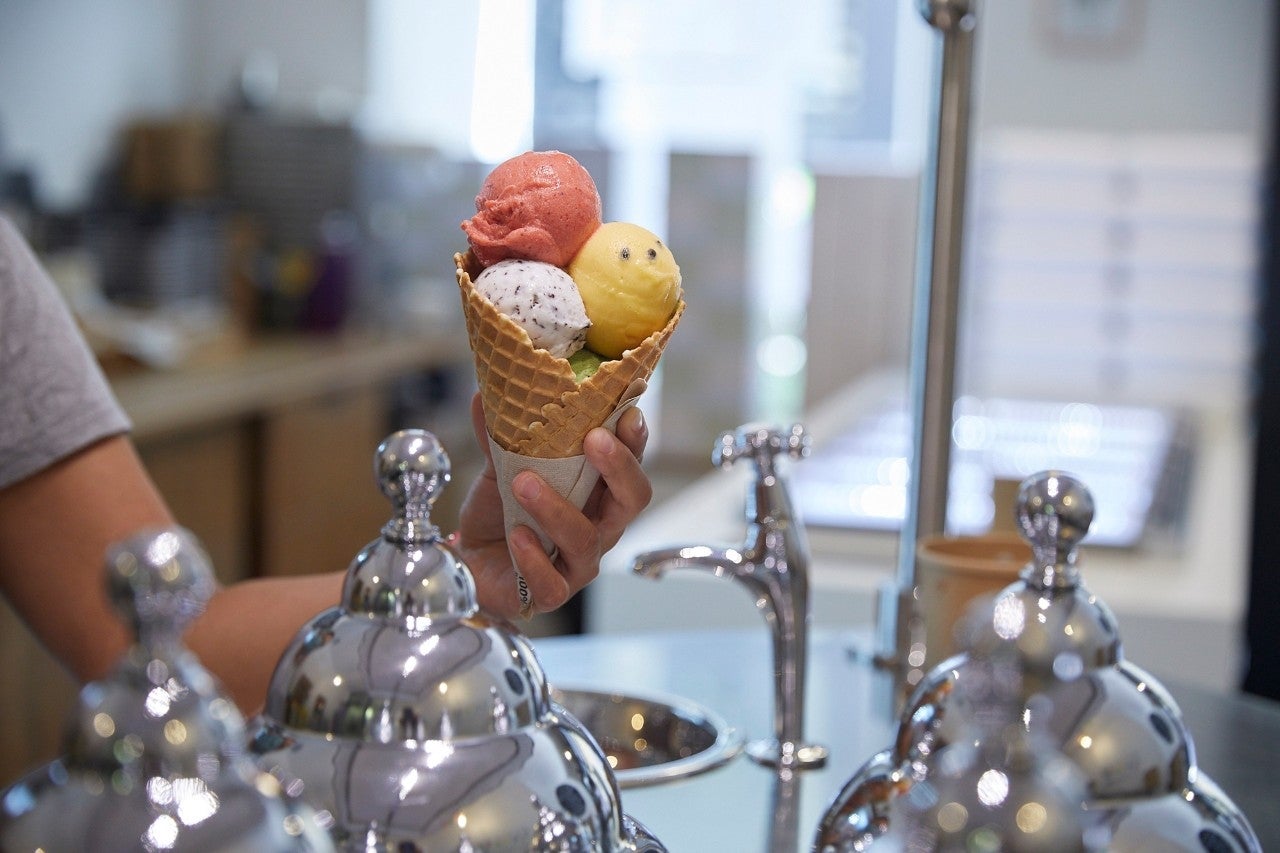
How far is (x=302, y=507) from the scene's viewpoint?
Result: 3594 mm

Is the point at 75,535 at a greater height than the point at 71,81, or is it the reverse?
the point at 71,81

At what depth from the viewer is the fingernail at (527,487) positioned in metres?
0.72

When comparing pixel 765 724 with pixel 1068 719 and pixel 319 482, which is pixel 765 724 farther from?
pixel 319 482

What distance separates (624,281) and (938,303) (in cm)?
52

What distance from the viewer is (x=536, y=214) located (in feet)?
2.35

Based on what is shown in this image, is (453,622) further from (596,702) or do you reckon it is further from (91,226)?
(91,226)

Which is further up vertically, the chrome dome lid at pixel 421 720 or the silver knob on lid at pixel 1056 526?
the silver knob on lid at pixel 1056 526

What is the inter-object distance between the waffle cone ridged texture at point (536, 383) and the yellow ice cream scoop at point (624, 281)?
1cm

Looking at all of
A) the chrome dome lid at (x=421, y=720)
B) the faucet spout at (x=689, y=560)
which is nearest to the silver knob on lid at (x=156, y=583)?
the chrome dome lid at (x=421, y=720)

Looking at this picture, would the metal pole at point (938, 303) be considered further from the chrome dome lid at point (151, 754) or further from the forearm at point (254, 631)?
the chrome dome lid at point (151, 754)

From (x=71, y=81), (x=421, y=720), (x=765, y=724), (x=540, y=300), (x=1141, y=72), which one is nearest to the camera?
(x=421, y=720)

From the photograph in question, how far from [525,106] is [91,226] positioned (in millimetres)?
1960

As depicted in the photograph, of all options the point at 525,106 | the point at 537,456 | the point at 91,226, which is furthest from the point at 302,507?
the point at 537,456

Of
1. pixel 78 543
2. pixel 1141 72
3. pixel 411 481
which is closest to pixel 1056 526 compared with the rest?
pixel 411 481
